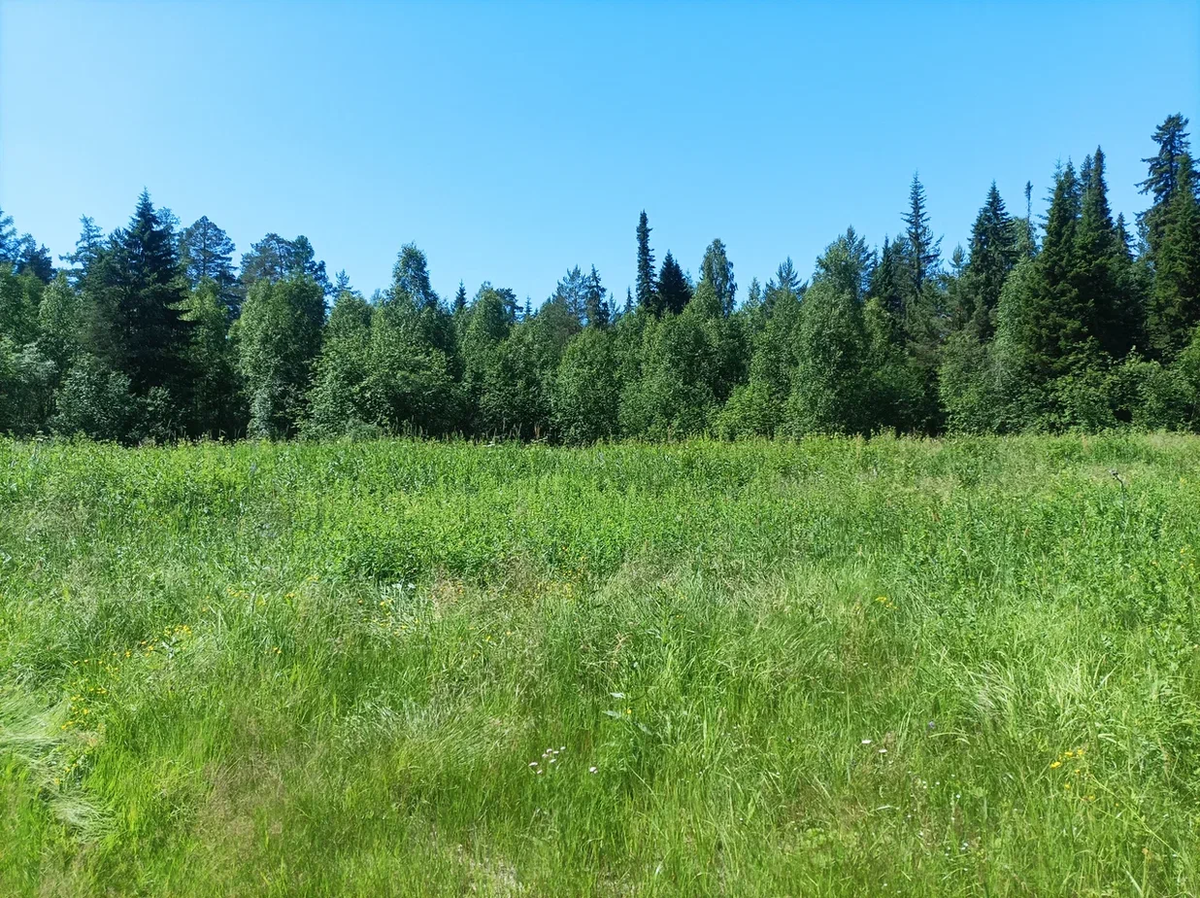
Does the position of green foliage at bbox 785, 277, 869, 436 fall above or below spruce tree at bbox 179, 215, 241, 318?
below

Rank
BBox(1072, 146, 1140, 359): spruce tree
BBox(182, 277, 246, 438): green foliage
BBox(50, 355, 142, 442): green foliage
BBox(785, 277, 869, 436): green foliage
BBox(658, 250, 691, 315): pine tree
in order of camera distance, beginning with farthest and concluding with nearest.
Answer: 1. BBox(658, 250, 691, 315): pine tree
2. BBox(1072, 146, 1140, 359): spruce tree
3. BBox(785, 277, 869, 436): green foliage
4. BBox(182, 277, 246, 438): green foliage
5. BBox(50, 355, 142, 442): green foliage

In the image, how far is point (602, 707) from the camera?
343cm

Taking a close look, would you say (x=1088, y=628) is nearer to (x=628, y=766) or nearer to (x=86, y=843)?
(x=628, y=766)

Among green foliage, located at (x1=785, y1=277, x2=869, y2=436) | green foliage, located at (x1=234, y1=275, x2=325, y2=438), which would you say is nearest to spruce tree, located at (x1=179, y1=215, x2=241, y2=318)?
green foliage, located at (x1=234, y1=275, x2=325, y2=438)

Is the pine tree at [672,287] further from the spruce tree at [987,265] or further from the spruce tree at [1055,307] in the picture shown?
the spruce tree at [1055,307]

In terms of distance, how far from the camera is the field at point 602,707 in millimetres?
2359

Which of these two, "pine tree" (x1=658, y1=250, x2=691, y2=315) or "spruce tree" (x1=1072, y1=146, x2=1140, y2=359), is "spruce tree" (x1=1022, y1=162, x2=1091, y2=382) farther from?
"pine tree" (x1=658, y1=250, x2=691, y2=315)

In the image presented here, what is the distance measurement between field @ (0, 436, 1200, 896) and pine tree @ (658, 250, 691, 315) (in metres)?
47.6

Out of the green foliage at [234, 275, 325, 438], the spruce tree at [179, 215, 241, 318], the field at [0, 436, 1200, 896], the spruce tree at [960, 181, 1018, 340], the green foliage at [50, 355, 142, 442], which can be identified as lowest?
the field at [0, 436, 1200, 896]

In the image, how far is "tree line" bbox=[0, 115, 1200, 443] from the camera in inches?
1022

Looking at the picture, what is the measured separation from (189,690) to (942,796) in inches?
144

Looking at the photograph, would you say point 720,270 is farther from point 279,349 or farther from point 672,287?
point 279,349

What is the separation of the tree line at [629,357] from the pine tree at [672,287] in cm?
694

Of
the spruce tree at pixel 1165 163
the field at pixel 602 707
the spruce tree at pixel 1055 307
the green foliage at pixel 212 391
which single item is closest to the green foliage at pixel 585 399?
the green foliage at pixel 212 391
